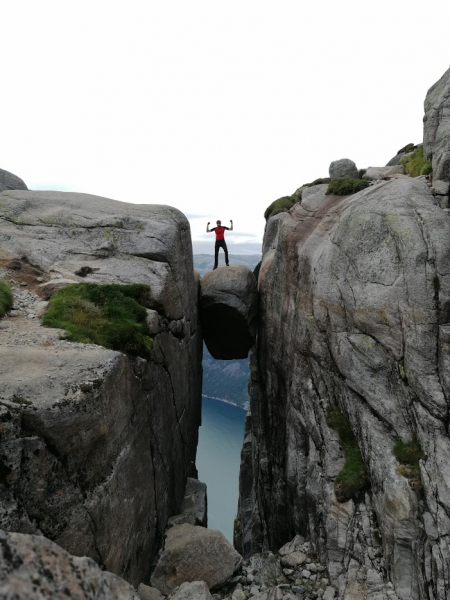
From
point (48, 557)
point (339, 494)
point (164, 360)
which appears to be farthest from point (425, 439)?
point (48, 557)

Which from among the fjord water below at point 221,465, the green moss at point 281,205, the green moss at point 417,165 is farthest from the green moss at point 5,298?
the fjord water below at point 221,465

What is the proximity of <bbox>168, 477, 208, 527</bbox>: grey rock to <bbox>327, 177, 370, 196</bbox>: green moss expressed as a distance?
2089cm

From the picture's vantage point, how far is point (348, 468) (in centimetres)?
1648

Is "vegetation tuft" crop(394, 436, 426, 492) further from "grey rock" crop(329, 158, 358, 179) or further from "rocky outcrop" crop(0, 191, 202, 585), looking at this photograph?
"grey rock" crop(329, 158, 358, 179)

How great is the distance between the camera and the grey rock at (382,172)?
26688mm

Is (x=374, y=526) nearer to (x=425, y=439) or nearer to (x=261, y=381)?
(x=425, y=439)

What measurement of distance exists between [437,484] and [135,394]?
35.6 feet

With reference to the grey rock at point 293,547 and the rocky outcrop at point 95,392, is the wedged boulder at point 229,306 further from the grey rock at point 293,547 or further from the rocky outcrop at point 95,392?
the grey rock at point 293,547

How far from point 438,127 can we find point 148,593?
26.0 meters

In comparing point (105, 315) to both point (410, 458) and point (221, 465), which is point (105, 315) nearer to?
point (410, 458)

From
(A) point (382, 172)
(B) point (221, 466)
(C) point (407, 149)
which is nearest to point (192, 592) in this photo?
(A) point (382, 172)

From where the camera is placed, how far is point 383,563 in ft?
45.8

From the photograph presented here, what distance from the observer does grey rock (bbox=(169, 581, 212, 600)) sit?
12.8 m

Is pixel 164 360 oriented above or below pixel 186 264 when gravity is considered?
below
